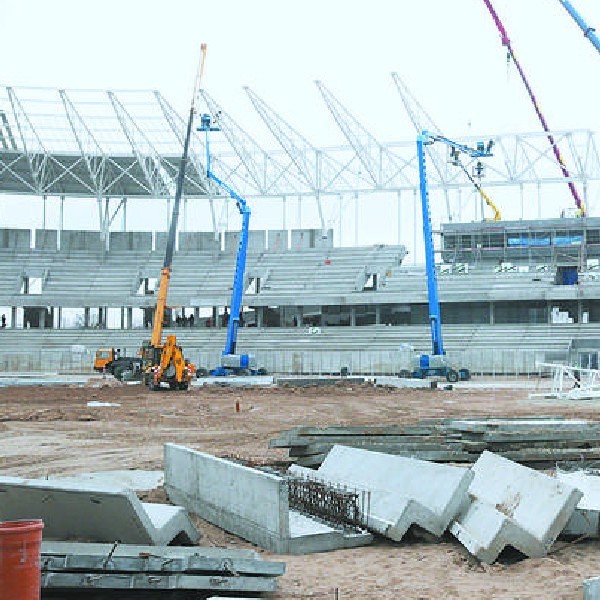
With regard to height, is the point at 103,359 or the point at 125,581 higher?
the point at 103,359

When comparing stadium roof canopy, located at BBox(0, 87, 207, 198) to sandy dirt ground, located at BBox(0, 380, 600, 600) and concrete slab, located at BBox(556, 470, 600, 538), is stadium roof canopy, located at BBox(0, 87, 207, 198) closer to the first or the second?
sandy dirt ground, located at BBox(0, 380, 600, 600)

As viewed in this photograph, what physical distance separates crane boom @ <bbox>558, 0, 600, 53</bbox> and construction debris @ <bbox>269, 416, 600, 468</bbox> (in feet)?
108

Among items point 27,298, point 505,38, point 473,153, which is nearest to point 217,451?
point 473,153

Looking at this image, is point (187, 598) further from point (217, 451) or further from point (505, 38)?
point (505, 38)

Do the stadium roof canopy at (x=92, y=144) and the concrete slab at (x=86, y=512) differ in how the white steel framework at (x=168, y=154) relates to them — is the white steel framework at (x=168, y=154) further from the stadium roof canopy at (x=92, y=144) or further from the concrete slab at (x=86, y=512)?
the concrete slab at (x=86, y=512)

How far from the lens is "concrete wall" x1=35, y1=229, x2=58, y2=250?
2447 inches

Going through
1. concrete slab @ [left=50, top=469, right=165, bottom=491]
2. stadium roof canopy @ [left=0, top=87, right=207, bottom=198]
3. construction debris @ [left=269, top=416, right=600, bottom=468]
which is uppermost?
stadium roof canopy @ [left=0, top=87, right=207, bottom=198]

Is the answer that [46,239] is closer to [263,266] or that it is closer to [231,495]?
[263,266]

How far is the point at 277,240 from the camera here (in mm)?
62656

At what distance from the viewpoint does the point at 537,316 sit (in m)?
51.5

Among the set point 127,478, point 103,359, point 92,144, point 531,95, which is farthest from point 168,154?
point 127,478

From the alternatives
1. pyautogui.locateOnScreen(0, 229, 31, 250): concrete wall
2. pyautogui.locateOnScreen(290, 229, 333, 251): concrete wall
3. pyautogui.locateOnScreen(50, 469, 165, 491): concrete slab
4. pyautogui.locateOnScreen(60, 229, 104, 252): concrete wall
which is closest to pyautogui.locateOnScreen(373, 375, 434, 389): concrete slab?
pyautogui.locateOnScreen(50, 469, 165, 491): concrete slab

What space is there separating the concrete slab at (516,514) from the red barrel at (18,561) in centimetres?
371

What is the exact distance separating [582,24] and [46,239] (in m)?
41.8
